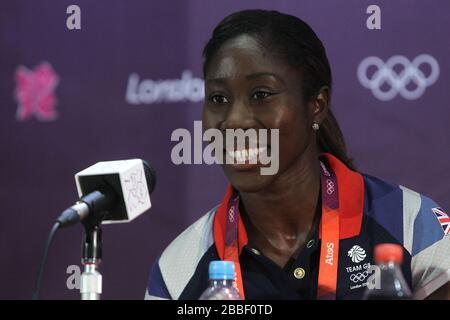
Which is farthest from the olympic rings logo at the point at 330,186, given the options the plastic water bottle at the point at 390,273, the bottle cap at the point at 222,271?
the bottle cap at the point at 222,271

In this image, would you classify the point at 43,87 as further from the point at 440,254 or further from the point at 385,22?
the point at 440,254

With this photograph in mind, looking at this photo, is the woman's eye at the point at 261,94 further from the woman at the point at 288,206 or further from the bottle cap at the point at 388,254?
the bottle cap at the point at 388,254

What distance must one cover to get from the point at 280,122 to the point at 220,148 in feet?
0.47

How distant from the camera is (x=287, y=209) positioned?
2.00 metres

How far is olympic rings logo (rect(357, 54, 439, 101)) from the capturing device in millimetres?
2424

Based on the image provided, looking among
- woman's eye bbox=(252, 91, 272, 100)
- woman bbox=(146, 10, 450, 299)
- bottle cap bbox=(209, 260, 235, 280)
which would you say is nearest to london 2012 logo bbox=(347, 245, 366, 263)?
woman bbox=(146, 10, 450, 299)

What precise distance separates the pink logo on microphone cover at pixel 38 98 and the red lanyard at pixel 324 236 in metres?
0.77

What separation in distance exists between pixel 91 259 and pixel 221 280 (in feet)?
0.77

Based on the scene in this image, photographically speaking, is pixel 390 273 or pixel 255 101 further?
pixel 255 101

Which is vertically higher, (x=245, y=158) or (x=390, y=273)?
(x=245, y=158)

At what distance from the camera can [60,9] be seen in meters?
2.65

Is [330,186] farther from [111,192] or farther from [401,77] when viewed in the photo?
[111,192]

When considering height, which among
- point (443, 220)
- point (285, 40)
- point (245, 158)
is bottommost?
point (443, 220)

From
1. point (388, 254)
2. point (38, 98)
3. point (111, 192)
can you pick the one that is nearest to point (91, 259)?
point (111, 192)
